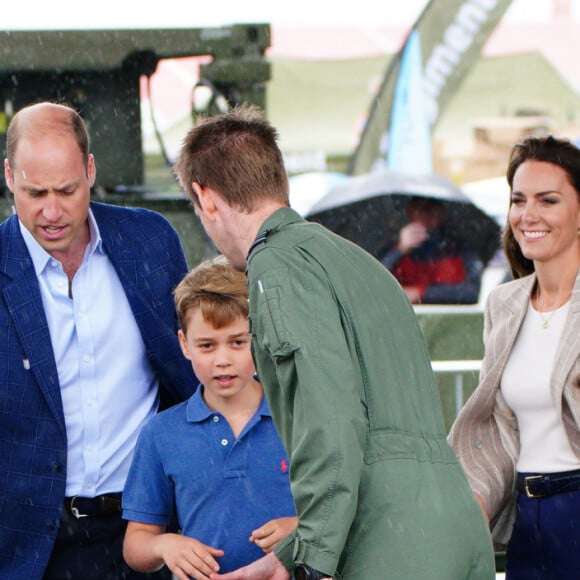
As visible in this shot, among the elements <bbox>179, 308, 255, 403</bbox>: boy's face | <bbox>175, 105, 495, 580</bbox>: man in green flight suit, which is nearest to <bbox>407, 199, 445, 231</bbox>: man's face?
<bbox>179, 308, 255, 403</bbox>: boy's face

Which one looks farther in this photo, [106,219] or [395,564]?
[106,219]

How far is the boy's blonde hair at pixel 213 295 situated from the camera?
3287mm

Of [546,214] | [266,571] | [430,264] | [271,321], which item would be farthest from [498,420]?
[430,264]

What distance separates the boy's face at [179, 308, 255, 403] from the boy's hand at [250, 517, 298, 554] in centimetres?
40

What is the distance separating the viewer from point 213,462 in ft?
10.5

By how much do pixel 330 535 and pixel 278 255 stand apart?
584 mm

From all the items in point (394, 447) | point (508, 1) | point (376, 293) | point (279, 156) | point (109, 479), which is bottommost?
point (109, 479)

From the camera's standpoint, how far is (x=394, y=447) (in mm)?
2471

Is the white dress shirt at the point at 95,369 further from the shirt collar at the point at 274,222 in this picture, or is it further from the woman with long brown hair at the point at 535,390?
the woman with long brown hair at the point at 535,390

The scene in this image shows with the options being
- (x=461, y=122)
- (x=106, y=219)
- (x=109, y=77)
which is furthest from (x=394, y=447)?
(x=461, y=122)

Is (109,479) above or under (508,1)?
under

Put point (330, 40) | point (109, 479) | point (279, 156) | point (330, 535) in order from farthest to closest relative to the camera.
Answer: point (330, 40), point (109, 479), point (279, 156), point (330, 535)

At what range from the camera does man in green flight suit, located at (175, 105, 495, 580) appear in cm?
237

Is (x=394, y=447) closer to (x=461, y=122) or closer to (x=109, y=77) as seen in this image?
(x=109, y=77)
